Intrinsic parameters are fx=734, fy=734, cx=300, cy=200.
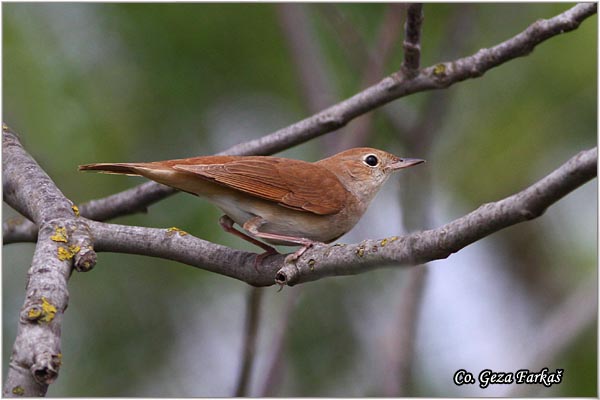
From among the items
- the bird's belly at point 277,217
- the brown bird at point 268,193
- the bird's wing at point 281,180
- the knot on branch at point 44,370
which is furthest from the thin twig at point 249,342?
the knot on branch at point 44,370

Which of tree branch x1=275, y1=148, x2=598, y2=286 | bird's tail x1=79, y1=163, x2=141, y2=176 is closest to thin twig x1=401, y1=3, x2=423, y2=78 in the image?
tree branch x1=275, y1=148, x2=598, y2=286

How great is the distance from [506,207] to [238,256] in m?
1.85

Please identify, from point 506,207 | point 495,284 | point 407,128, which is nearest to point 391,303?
point 495,284

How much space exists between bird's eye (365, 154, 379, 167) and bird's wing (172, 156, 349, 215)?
55cm

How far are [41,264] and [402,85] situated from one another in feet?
9.18

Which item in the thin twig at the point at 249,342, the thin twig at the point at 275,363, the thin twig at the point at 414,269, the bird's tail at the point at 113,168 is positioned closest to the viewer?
the bird's tail at the point at 113,168

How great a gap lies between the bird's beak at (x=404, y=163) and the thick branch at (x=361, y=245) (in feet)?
6.27

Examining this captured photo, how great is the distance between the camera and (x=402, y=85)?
5.08m

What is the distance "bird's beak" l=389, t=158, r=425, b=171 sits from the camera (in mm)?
5929

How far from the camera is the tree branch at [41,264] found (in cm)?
274

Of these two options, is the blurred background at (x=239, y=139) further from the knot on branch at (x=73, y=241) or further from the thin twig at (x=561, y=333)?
the knot on branch at (x=73, y=241)

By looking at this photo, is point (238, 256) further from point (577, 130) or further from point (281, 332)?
point (577, 130)

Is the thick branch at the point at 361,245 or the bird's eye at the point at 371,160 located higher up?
the bird's eye at the point at 371,160

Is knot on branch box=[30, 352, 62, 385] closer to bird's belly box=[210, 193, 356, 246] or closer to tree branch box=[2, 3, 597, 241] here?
bird's belly box=[210, 193, 356, 246]
